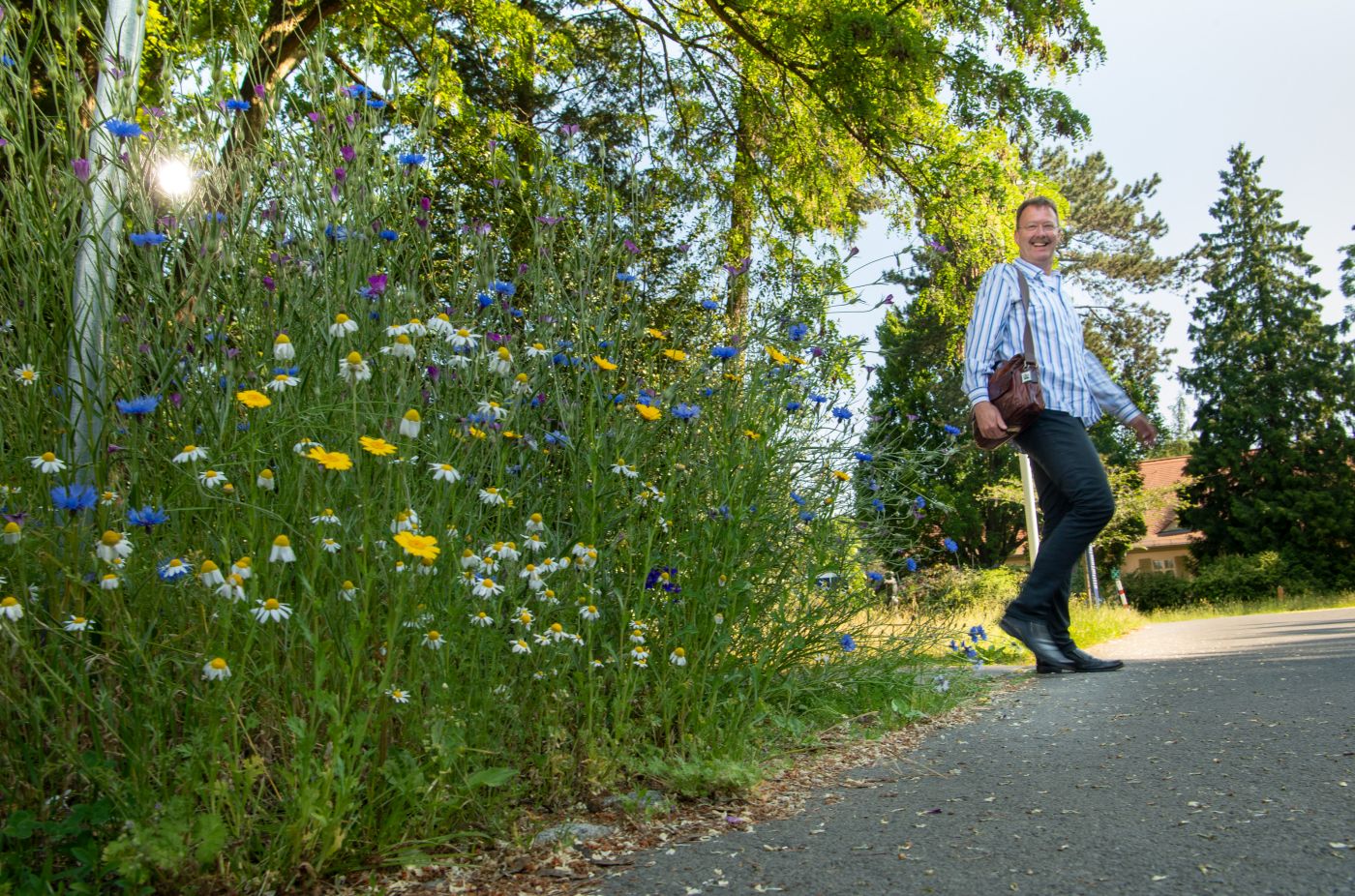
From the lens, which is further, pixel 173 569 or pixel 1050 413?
pixel 1050 413

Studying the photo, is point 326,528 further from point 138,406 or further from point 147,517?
point 138,406

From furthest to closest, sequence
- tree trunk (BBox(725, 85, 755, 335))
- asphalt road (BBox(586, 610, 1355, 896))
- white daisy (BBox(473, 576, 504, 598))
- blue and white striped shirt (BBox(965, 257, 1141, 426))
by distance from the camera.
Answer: tree trunk (BBox(725, 85, 755, 335)) → blue and white striped shirt (BBox(965, 257, 1141, 426)) → white daisy (BBox(473, 576, 504, 598)) → asphalt road (BBox(586, 610, 1355, 896))

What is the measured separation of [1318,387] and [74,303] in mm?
42088

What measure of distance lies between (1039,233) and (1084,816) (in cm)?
347

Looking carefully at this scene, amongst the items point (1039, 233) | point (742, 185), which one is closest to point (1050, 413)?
point (1039, 233)

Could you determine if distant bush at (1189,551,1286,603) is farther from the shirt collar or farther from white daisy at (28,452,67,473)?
white daisy at (28,452,67,473)

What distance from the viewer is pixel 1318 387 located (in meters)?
37.3

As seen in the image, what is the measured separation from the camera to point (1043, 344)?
507 cm

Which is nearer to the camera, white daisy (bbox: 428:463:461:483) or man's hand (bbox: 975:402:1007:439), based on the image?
white daisy (bbox: 428:463:461:483)

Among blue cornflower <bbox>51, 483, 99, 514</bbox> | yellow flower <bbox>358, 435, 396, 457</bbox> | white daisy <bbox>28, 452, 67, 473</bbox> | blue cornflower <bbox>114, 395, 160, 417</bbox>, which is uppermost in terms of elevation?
blue cornflower <bbox>114, 395, 160, 417</bbox>

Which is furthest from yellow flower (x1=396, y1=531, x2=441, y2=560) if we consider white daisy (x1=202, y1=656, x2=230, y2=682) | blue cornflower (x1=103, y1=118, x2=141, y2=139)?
blue cornflower (x1=103, y1=118, x2=141, y2=139)

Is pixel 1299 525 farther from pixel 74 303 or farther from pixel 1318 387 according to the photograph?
pixel 74 303

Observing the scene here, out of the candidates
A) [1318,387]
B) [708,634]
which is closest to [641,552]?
[708,634]

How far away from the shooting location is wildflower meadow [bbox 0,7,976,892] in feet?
6.85
